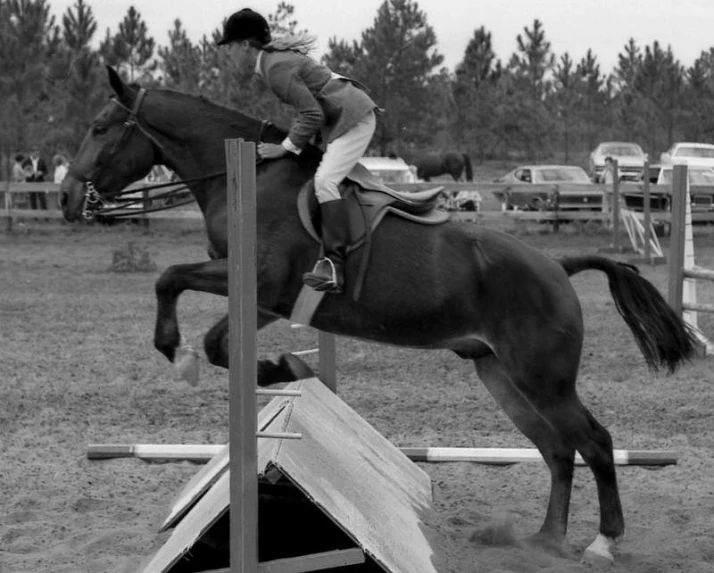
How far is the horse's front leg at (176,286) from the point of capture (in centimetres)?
478

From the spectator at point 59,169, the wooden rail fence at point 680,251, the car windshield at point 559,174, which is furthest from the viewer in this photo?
the car windshield at point 559,174

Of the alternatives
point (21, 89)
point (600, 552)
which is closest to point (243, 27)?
point (600, 552)

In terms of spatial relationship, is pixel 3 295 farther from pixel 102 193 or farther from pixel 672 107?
pixel 672 107

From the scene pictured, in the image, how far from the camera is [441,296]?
4812 mm

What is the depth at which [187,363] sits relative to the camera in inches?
192

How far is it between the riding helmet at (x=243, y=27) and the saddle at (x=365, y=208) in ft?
2.19

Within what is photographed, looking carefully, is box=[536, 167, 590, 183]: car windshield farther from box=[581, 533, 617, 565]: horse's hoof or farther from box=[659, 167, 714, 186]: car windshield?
box=[581, 533, 617, 565]: horse's hoof

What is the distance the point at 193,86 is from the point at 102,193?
3473 centimetres

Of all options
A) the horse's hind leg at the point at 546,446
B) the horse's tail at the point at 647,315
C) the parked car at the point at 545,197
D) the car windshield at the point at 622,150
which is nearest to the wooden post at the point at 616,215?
the parked car at the point at 545,197

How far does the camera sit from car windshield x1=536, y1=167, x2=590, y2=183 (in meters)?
27.2

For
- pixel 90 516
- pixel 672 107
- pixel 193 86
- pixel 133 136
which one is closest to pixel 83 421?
pixel 90 516

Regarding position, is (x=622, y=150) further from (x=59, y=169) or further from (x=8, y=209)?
(x=8, y=209)

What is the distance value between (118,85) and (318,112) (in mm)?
1036

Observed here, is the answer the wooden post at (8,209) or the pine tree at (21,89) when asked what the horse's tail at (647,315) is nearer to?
the wooden post at (8,209)
